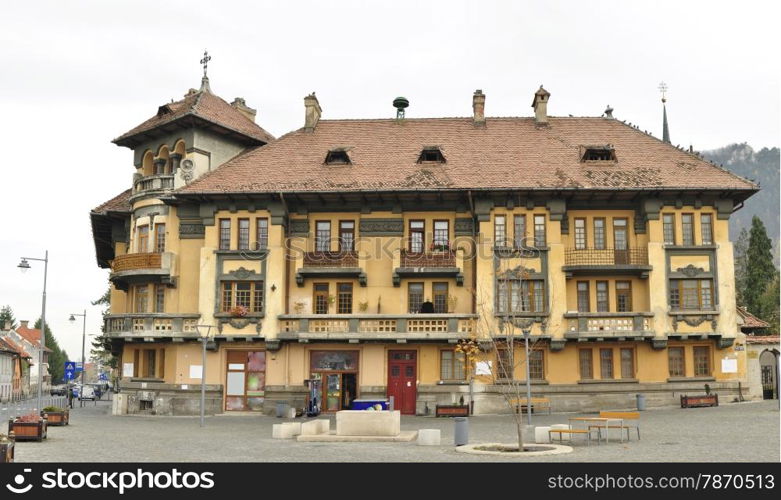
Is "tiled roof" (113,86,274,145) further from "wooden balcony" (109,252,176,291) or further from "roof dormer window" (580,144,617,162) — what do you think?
"roof dormer window" (580,144,617,162)

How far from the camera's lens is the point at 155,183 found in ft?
147

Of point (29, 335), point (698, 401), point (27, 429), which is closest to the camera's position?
point (27, 429)

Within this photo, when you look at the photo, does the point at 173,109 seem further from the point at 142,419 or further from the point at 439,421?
the point at 439,421

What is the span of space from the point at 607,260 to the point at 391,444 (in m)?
19.4

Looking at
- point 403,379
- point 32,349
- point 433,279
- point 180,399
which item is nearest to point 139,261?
point 180,399

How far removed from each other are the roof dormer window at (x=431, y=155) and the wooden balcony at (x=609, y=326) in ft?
34.2

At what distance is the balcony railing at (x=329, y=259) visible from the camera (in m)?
42.6

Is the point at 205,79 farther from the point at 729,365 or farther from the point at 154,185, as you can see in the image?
the point at 729,365

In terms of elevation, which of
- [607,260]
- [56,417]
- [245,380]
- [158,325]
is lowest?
[56,417]

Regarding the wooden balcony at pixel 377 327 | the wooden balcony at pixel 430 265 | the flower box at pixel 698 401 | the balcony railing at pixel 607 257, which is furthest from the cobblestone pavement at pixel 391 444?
the balcony railing at pixel 607 257

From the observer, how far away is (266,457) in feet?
76.0

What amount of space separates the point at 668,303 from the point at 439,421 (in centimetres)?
1297

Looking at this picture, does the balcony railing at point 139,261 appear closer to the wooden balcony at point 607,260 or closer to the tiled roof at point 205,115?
the tiled roof at point 205,115

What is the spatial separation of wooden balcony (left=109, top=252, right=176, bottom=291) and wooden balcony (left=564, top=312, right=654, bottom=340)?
19787mm
